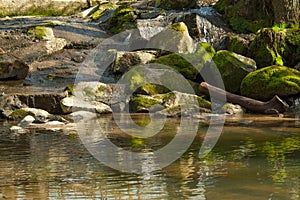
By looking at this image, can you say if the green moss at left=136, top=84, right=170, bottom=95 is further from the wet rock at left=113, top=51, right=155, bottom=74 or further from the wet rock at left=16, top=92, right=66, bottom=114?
the wet rock at left=16, top=92, right=66, bottom=114

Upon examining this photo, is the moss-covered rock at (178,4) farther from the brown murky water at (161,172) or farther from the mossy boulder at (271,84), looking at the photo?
the brown murky water at (161,172)

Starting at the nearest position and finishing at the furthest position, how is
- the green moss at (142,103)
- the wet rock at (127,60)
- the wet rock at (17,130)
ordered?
the wet rock at (17,130) → the green moss at (142,103) → the wet rock at (127,60)

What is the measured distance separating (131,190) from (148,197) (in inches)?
13.2

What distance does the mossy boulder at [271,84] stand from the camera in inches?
587

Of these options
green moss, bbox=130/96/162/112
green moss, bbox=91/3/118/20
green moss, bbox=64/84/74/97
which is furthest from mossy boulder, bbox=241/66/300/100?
green moss, bbox=91/3/118/20

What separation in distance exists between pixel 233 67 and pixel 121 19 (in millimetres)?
10083

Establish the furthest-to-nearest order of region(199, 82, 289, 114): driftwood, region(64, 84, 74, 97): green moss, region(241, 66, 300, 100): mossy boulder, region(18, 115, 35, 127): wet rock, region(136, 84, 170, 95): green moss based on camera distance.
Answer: region(136, 84, 170, 95): green moss < region(241, 66, 300, 100): mossy boulder < region(64, 84, 74, 97): green moss < region(199, 82, 289, 114): driftwood < region(18, 115, 35, 127): wet rock

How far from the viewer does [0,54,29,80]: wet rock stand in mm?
16812

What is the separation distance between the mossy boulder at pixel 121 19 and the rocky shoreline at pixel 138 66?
0.26ft

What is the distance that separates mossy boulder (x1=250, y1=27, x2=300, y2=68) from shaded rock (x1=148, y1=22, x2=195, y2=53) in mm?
2175

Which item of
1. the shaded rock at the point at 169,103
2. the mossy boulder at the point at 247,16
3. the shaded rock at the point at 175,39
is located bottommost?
the shaded rock at the point at 169,103

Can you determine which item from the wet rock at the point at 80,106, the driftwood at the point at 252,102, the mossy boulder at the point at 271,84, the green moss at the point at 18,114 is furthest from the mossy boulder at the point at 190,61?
the green moss at the point at 18,114

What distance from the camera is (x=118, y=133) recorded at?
10.3 m

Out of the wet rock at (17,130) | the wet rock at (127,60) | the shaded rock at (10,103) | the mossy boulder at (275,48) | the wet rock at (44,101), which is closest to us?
the wet rock at (17,130)
